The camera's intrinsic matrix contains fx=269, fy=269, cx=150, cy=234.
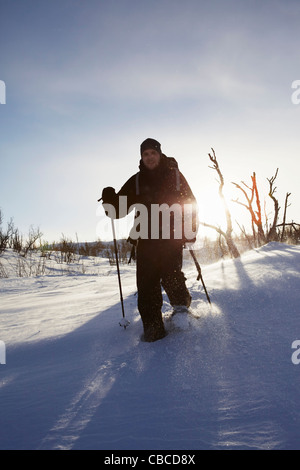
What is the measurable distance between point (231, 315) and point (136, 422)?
113cm

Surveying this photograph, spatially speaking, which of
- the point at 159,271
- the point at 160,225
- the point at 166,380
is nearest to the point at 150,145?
the point at 160,225

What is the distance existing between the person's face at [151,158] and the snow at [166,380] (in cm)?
121

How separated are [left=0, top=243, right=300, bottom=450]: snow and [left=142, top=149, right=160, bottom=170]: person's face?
1.21 m

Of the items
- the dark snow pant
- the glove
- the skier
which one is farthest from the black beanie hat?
the dark snow pant

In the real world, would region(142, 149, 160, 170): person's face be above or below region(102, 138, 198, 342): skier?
above

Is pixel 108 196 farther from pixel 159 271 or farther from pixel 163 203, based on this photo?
pixel 159 271

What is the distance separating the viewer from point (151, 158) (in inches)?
82.3

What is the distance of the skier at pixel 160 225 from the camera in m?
1.99

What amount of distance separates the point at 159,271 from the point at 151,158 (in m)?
0.87

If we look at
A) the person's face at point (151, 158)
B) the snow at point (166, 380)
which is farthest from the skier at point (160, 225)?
the snow at point (166, 380)

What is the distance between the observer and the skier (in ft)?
6.53

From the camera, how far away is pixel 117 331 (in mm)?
2043

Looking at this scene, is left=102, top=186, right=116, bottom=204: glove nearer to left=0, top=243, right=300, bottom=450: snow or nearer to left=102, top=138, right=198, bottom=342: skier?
left=102, top=138, right=198, bottom=342: skier

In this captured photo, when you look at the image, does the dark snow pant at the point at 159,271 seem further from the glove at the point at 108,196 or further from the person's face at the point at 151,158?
→ the person's face at the point at 151,158
